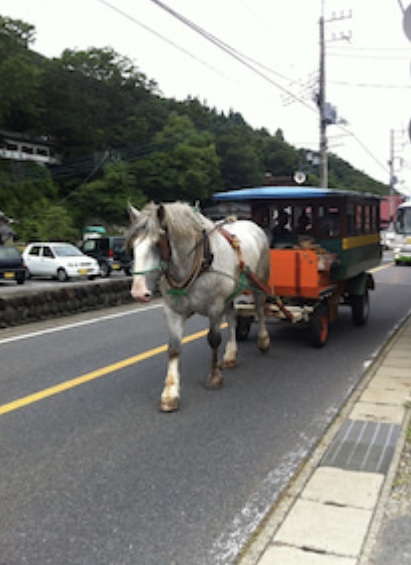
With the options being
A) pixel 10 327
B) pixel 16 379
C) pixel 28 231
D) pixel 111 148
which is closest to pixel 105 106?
pixel 111 148

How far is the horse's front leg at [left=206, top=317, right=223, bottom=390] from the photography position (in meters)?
6.08

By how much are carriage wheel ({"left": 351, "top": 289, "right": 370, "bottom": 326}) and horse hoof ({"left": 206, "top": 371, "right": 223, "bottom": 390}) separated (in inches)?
182

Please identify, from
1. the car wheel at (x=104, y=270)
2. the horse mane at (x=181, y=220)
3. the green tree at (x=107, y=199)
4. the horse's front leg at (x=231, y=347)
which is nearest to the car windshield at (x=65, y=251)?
the car wheel at (x=104, y=270)

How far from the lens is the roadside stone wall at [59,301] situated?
35.2 ft

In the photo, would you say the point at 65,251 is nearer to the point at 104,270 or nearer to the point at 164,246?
the point at 104,270

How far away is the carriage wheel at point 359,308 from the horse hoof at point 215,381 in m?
4.62

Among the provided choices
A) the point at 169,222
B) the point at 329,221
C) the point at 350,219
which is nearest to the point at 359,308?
the point at 350,219

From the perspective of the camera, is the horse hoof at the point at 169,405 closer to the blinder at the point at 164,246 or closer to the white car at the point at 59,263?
the blinder at the point at 164,246

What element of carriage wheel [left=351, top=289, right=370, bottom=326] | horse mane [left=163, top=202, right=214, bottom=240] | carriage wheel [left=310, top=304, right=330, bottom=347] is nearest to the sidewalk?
carriage wheel [left=310, top=304, right=330, bottom=347]

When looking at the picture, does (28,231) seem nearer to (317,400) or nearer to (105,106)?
(105,106)

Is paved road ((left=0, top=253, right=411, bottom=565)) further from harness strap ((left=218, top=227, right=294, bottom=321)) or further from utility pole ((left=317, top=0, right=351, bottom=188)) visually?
utility pole ((left=317, top=0, right=351, bottom=188))

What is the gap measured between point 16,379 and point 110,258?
2103 cm

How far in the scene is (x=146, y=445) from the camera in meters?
4.71

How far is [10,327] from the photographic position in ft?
34.7
